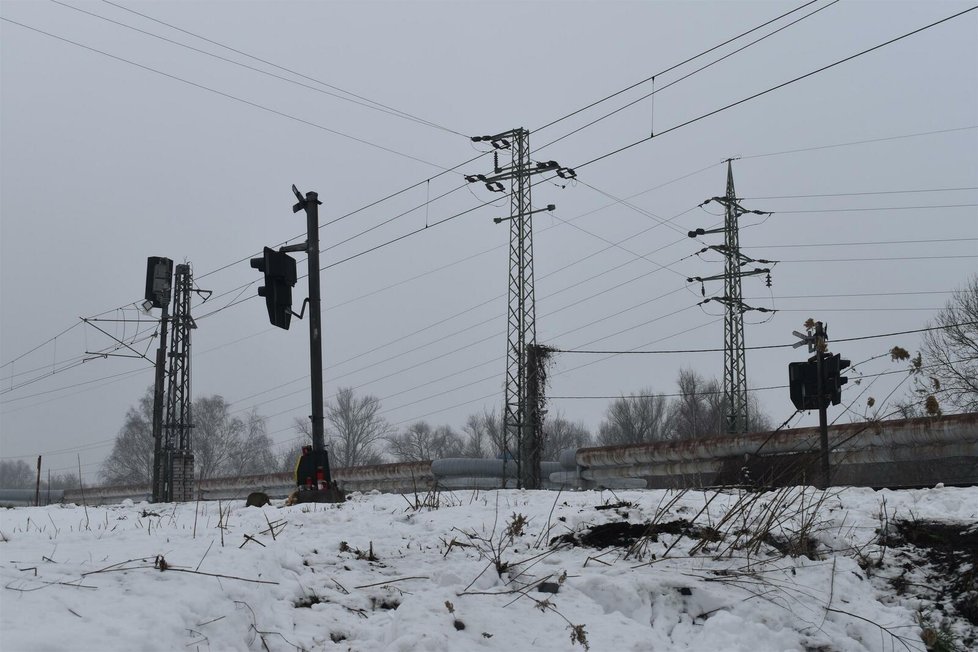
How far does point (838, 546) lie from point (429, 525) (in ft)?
9.76

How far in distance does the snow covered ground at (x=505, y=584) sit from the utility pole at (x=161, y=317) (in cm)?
2224

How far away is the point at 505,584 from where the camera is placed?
206 inches

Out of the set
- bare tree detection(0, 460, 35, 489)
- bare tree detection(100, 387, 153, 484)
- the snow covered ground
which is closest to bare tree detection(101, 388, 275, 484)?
bare tree detection(100, 387, 153, 484)

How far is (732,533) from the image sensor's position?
6.13m

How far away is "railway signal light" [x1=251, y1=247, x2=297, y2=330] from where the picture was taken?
10.9 m

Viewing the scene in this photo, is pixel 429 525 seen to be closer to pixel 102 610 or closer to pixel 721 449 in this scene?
pixel 102 610

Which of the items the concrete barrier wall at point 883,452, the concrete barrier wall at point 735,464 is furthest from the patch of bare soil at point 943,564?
the concrete barrier wall at point 883,452

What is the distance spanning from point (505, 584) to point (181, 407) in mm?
25512

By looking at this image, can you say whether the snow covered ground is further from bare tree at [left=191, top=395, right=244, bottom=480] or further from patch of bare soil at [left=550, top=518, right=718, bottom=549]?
bare tree at [left=191, top=395, right=244, bottom=480]

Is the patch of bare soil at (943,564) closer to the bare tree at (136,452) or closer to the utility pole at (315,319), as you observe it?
the utility pole at (315,319)

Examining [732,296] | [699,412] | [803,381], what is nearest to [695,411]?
[699,412]

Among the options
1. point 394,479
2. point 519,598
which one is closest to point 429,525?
point 519,598

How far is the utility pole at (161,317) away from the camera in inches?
1089

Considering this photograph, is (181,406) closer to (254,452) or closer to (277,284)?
(277,284)
